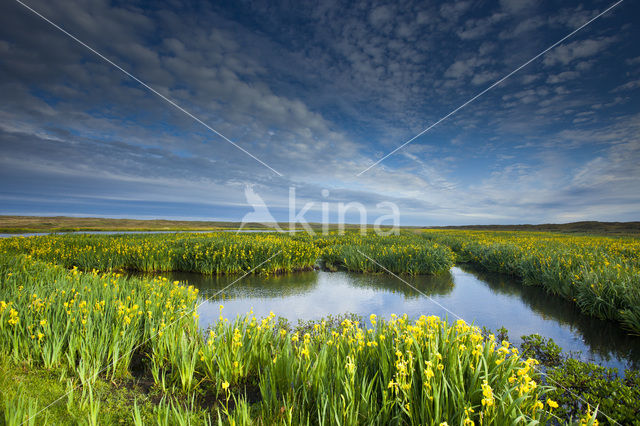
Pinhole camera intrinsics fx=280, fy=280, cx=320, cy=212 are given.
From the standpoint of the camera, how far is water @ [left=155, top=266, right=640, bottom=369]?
6789 millimetres

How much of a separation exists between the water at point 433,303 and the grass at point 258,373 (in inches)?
122

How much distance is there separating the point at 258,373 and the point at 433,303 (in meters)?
7.16

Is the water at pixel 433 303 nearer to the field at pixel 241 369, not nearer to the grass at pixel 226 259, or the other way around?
the grass at pixel 226 259

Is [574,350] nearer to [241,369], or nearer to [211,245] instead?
[241,369]

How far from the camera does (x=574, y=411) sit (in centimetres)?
379

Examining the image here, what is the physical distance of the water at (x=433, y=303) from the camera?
6.79 metres

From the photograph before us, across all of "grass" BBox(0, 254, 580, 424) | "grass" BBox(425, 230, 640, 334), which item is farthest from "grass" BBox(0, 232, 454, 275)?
"grass" BBox(0, 254, 580, 424)

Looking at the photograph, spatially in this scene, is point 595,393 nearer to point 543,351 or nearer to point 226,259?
Answer: point 543,351

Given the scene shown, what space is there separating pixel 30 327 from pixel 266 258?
10790 millimetres

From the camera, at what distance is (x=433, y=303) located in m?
9.39

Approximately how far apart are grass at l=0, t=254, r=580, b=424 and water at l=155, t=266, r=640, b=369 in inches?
122

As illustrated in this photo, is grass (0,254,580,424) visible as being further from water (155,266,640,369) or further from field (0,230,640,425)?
water (155,266,640,369)

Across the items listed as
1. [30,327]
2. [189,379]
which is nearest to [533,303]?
[189,379]

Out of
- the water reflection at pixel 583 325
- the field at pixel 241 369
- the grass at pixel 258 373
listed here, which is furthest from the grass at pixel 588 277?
the grass at pixel 258 373
